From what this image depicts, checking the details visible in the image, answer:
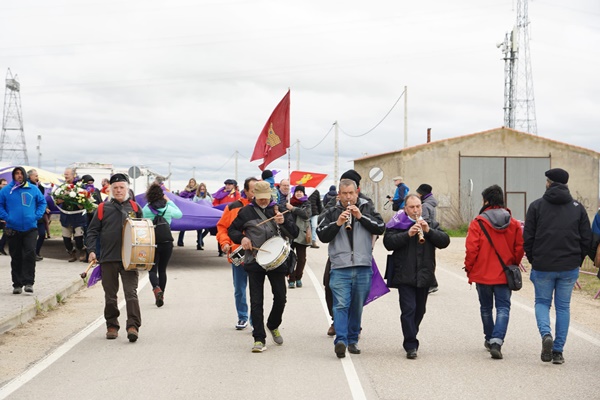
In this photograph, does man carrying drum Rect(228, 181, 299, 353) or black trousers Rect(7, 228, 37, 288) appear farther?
black trousers Rect(7, 228, 37, 288)

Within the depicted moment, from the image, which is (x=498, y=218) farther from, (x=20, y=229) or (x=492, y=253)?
(x=20, y=229)

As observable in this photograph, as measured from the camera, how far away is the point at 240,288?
405 inches

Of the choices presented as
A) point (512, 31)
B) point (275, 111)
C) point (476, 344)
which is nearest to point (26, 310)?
point (275, 111)

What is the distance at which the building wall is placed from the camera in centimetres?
3675

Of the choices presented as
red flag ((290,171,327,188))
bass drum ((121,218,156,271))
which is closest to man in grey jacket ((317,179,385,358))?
bass drum ((121,218,156,271))

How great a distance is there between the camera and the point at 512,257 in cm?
887

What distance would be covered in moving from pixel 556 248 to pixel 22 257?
830cm

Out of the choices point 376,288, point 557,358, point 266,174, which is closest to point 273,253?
point 376,288

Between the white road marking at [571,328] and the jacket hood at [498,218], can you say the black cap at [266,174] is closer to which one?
the white road marking at [571,328]

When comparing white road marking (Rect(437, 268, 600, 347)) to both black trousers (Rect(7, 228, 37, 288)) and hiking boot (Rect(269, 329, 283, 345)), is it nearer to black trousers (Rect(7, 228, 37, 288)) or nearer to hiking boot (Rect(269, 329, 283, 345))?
hiking boot (Rect(269, 329, 283, 345))

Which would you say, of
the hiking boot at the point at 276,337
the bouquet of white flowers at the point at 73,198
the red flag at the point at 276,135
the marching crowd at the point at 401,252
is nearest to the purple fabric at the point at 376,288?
the marching crowd at the point at 401,252

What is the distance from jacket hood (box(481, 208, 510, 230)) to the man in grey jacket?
1.19 meters

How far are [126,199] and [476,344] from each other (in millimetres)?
4580

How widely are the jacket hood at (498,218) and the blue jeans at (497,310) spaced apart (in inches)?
26.2
